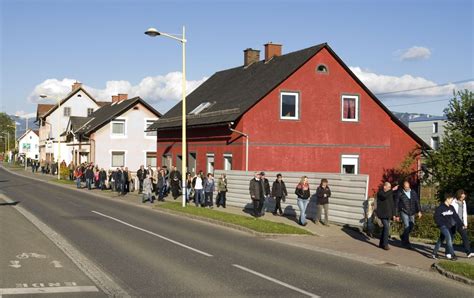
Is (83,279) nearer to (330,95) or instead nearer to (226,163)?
(226,163)

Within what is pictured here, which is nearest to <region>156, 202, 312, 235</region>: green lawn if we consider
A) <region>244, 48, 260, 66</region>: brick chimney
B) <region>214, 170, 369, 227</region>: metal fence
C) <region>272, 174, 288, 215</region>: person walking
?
<region>272, 174, 288, 215</region>: person walking

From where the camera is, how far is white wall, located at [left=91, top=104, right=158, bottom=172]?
56469mm

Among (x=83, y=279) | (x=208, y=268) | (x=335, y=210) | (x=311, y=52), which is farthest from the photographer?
(x=311, y=52)

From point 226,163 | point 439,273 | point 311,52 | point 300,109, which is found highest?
point 311,52

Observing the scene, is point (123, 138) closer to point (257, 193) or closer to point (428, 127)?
point (257, 193)

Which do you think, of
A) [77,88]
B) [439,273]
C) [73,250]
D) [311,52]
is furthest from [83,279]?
[77,88]

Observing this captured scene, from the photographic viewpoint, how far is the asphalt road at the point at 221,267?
31.3 feet

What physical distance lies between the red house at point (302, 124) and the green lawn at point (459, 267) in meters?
18.5

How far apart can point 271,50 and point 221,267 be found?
26763mm

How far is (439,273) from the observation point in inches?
456

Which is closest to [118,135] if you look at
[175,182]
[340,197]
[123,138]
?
[123,138]

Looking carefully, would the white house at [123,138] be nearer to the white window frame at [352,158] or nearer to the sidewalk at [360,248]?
the white window frame at [352,158]

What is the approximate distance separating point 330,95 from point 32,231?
20.3 metres

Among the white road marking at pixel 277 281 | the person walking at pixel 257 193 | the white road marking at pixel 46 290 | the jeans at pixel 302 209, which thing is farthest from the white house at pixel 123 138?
the white road marking at pixel 46 290
